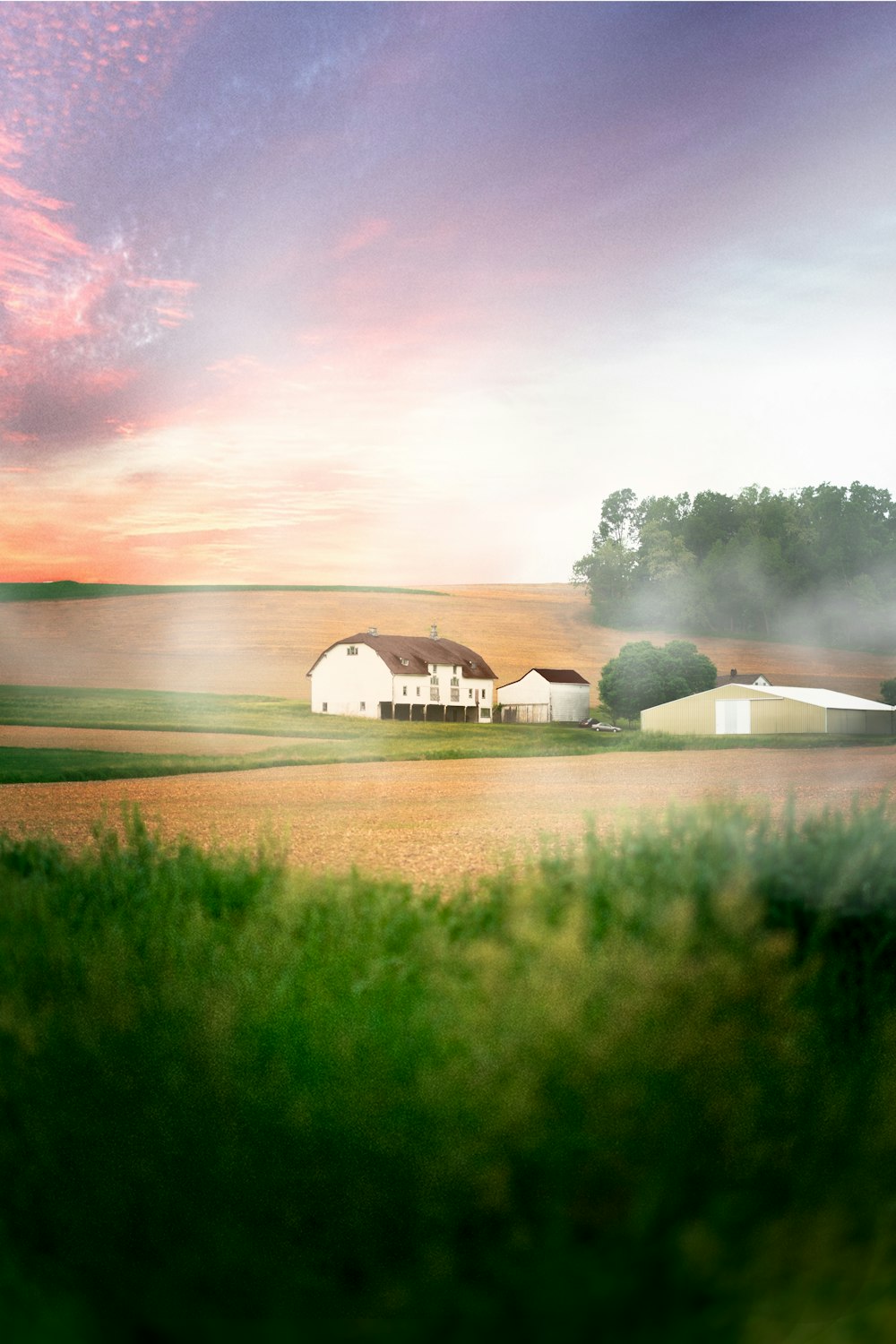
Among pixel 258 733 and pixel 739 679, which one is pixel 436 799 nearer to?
pixel 258 733

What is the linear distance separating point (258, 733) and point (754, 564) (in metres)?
1.85

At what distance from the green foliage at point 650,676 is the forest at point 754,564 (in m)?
0.13

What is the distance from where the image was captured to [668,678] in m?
3.31

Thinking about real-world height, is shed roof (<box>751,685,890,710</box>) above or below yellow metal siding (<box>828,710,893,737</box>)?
above

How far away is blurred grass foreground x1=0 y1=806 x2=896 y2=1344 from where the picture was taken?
1.63 m

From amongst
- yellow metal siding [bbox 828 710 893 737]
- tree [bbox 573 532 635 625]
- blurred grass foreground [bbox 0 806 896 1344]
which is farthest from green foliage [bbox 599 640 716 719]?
blurred grass foreground [bbox 0 806 896 1344]

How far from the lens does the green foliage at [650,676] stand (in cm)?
326

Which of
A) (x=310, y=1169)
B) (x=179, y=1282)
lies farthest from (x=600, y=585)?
(x=179, y=1282)

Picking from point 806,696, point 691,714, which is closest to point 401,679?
point 691,714

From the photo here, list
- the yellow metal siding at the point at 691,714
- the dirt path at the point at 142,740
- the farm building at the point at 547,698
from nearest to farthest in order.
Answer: the yellow metal siding at the point at 691,714 < the farm building at the point at 547,698 < the dirt path at the point at 142,740

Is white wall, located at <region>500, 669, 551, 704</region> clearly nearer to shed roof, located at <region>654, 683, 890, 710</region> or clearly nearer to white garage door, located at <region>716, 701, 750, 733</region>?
shed roof, located at <region>654, 683, 890, 710</region>

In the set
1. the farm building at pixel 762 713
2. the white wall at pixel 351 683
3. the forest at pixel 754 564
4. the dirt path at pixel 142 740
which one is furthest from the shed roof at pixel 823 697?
the dirt path at pixel 142 740

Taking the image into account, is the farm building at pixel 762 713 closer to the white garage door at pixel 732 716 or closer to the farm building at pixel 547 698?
the white garage door at pixel 732 716

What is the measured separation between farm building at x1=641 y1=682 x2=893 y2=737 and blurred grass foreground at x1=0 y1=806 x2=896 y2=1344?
642 millimetres
